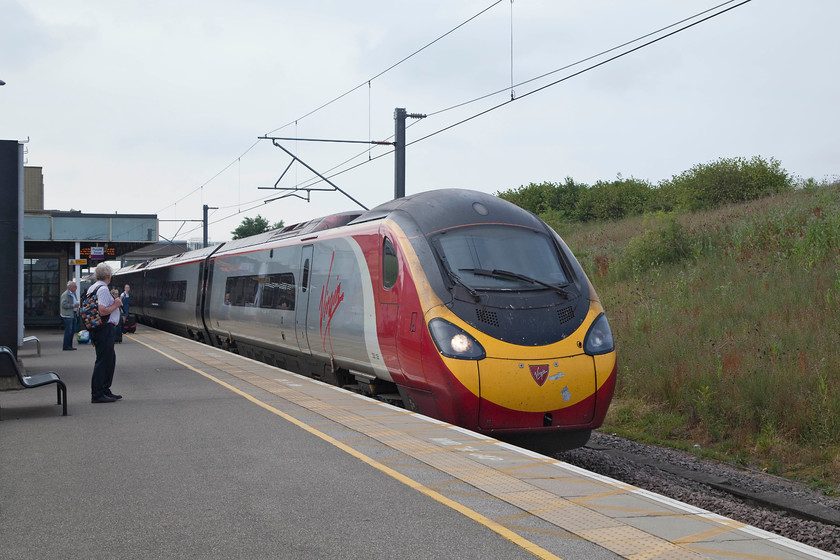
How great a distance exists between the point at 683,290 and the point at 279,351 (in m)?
8.46

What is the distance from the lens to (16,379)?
9.70m

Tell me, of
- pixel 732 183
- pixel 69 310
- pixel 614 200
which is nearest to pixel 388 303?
pixel 69 310

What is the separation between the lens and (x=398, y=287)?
976 cm

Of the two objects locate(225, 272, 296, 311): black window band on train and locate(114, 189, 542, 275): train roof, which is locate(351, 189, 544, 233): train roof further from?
locate(225, 272, 296, 311): black window band on train

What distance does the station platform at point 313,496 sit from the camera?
15.0ft

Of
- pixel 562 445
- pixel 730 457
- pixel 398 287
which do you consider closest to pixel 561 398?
pixel 562 445

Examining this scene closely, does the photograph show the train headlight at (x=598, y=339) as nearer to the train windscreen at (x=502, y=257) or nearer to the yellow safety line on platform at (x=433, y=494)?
the train windscreen at (x=502, y=257)

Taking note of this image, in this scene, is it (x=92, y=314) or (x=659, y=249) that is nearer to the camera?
(x=92, y=314)

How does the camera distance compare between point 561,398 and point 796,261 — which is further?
point 796,261

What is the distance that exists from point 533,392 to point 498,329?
74cm

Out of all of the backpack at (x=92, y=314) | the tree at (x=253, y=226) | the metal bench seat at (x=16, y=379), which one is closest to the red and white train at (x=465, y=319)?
the backpack at (x=92, y=314)

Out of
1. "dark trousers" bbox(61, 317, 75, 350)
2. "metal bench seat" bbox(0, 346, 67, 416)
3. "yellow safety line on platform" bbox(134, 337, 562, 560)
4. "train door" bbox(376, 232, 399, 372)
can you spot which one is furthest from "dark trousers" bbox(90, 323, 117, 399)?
"dark trousers" bbox(61, 317, 75, 350)

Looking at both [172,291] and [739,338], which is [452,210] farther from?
[172,291]

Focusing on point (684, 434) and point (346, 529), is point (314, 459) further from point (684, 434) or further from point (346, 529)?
point (684, 434)
